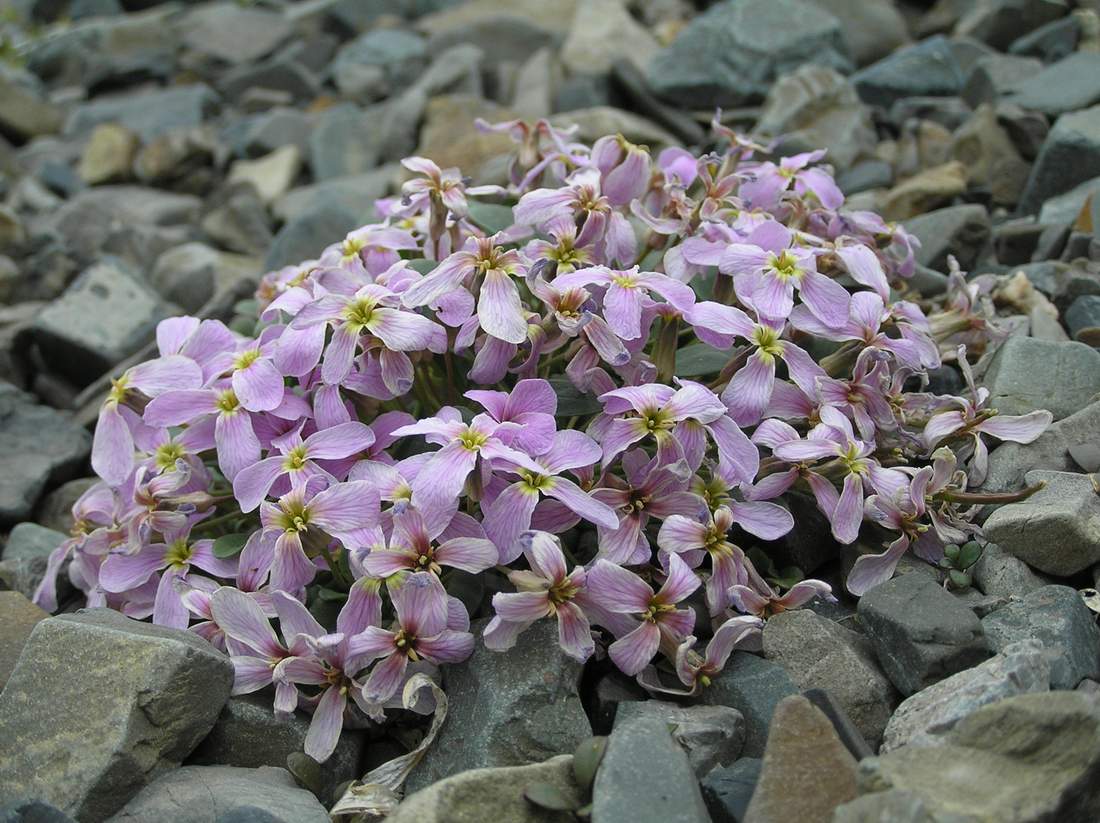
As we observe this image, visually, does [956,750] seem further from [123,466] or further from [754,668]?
[123,466]

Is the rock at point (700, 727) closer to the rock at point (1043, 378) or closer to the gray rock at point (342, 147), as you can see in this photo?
the rock at point (1043, 378)

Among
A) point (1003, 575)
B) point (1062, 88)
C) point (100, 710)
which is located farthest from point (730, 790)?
point (1062, 88)

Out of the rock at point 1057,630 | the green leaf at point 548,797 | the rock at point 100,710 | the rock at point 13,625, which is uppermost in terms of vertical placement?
A: the rock at point 1057,630

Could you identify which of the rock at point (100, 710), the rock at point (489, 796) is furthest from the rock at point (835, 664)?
the rock at point (100, 710)

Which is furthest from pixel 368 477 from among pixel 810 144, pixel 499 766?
pixel 810 144

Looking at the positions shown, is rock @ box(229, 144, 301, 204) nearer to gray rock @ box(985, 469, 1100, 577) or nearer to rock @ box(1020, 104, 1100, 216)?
rock @ box(1020, 104, 1100, 216)

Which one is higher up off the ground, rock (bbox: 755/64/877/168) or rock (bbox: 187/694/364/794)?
rock (bbox: 755/64/877/168)

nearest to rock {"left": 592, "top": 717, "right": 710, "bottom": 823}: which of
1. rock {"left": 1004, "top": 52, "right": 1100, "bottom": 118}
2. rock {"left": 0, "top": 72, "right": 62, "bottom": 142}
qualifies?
rock {"left": 1004, "top": 52, "right": 1100, "bottom": 118}

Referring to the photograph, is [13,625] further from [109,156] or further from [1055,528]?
[109,156]
